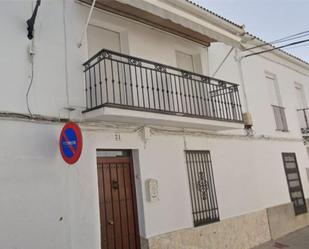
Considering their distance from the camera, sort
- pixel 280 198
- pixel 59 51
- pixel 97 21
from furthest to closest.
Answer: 1. pixel 280 198
2. pixel 97 21
3. pixel 59 51

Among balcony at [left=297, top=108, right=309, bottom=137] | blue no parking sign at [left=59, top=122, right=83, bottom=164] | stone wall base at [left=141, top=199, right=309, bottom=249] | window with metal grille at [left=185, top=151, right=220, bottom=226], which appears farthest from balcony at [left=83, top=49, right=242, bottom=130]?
balcony at [left=297, top=108, right=309, bottom=137]

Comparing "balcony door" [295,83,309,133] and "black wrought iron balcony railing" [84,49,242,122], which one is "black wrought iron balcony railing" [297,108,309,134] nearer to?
"balcony door" [295,83,309,133]

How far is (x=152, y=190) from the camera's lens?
6332mm

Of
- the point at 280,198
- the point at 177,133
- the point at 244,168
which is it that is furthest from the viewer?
the point at 280,198

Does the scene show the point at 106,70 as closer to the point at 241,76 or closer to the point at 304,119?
the point at 241,76

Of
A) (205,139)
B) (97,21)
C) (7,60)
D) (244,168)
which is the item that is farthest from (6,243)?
(244,168)

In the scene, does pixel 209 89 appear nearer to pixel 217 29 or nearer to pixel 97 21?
pixel 217 29

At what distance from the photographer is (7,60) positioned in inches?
198

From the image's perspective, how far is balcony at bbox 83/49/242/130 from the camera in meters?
5.71

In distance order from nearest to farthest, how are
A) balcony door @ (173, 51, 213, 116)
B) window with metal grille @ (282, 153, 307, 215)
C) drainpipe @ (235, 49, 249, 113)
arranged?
balcony door @ (173, 51, 213, 116), drainpipe @ (235, 49, 249, 113), window with metal grille @ (282, 153, 307, 215)

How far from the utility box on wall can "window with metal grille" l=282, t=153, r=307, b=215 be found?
262 inches

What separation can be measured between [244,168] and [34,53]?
686 centimetres

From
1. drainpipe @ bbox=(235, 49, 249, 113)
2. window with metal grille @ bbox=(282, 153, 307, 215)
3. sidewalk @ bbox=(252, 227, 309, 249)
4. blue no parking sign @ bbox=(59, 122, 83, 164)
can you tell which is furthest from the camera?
window with metal grille @ bbox=(282, 153, 307, 215)

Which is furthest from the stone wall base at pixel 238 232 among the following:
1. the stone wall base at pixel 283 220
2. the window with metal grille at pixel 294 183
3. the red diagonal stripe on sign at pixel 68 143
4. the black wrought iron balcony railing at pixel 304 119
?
the black wrought iron balcony railing at pixel 304 119
